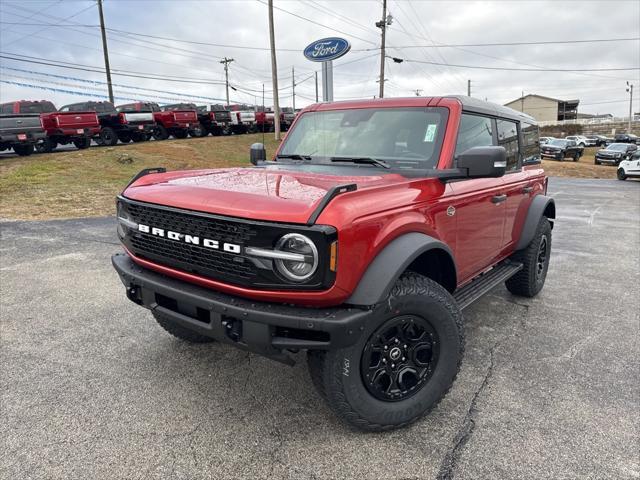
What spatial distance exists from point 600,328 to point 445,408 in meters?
2.02

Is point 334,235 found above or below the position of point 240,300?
above

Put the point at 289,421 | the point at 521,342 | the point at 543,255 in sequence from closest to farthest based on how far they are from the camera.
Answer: the point at 289,421 < the point at 521,342 < the point at 543,255

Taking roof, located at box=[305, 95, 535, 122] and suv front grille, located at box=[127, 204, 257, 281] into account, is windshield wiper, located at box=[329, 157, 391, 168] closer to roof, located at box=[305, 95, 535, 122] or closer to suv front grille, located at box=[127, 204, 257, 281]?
roof, located at box=[305, 95, 535, 122]

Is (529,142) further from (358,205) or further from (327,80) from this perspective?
(327,80)

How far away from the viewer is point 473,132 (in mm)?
3490

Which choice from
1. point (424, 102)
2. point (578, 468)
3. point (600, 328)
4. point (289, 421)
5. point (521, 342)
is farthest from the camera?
point (600, 328)

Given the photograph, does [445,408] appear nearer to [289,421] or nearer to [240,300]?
[289,421]

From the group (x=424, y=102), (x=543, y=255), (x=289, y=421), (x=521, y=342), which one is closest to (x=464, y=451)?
(x=289, y=421)

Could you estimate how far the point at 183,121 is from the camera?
22.3 meters

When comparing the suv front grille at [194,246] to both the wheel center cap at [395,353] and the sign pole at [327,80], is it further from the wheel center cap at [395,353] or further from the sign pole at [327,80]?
the sign pole at [327,80]

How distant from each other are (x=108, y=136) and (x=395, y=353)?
1936 centimetres

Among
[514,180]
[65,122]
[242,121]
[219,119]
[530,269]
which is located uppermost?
[219,119]

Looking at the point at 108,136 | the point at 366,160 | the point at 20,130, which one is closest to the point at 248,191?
the point at 366,160

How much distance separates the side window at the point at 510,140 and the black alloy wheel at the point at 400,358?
2.11 meters
